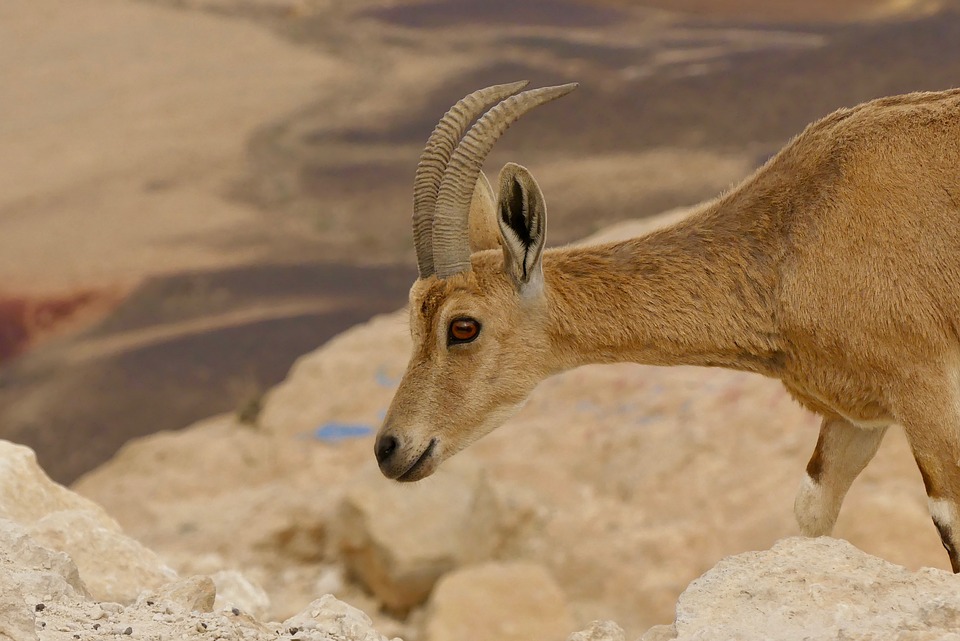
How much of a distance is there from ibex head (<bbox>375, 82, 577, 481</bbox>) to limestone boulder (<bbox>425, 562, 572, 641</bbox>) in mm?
5546

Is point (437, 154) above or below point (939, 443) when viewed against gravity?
above

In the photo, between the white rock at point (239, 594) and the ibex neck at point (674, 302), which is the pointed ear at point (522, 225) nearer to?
the ibex neck at point (674, 302)

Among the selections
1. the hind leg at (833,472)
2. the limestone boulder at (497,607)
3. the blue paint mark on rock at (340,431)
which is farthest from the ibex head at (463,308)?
the blue paint mark on rock at (340,431)

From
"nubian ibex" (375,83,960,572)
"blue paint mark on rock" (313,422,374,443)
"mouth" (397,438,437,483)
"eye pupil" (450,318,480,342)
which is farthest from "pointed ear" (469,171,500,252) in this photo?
"blue paint mark on rock" (313,422,374,443)

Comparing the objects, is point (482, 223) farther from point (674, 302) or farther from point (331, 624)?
point (331, 624)

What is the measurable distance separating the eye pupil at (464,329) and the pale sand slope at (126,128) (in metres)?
19.0

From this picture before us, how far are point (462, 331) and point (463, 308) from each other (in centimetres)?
14

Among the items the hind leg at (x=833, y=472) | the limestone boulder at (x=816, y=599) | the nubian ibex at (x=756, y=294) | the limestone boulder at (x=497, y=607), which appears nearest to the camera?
the limestone boulder at (x=816, y=599)

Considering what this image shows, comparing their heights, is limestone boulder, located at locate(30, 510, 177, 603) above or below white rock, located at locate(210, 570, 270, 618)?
above

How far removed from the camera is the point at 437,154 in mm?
6887

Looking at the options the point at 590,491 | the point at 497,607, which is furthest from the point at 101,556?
the point at 590,491

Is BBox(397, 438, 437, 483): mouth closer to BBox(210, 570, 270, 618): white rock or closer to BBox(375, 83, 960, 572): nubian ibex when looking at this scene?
BBox(375, 83, 960, 572): nubian ibex

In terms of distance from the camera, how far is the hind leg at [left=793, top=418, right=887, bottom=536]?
7160mm

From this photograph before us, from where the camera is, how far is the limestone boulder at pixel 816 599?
4824mm
